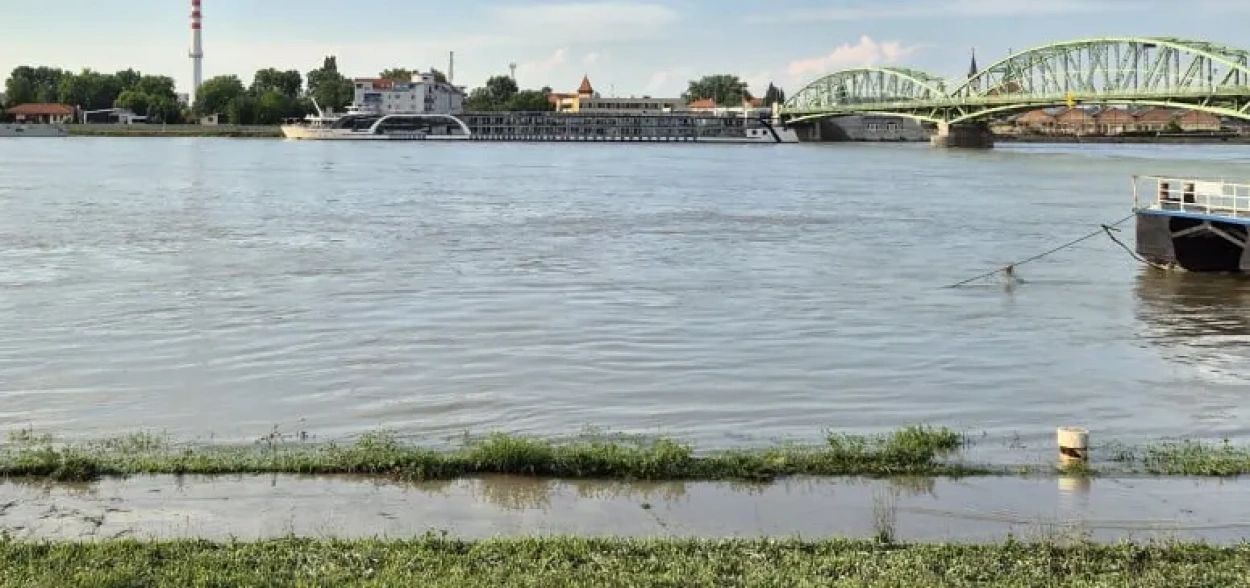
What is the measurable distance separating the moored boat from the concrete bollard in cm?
1573

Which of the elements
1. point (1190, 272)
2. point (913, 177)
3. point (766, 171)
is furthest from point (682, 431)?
point (766, 171)

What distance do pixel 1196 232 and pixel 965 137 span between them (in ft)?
328

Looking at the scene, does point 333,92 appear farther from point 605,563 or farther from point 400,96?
point 605,563

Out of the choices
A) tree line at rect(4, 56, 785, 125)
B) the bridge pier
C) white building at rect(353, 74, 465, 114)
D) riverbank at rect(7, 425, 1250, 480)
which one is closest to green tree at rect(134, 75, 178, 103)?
tree line at rect(4, 56, 785, 125)

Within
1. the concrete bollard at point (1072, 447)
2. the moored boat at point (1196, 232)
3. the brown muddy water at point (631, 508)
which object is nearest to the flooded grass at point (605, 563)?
the brown muddy water at point (631, 508)

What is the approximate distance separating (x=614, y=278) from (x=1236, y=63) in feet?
245

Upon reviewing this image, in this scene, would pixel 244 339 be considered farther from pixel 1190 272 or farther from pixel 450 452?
pixel 1190 272

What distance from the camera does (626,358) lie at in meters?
15.2

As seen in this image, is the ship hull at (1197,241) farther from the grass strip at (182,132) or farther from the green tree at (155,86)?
the green tree at (155,86)

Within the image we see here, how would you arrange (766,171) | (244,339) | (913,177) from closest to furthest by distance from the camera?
(244,339)
(913,177)
(766,171)

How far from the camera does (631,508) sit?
8500mm

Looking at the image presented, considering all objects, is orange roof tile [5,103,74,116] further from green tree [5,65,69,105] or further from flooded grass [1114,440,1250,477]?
flooded grass [1114,440,1250,477]

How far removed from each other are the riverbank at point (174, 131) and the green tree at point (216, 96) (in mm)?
9229

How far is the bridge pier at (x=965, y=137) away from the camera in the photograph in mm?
121312
